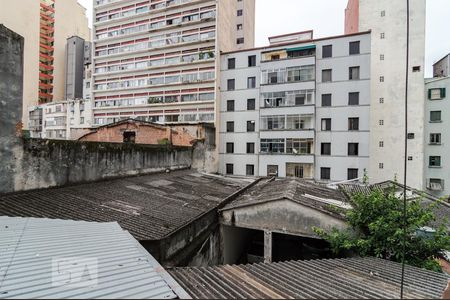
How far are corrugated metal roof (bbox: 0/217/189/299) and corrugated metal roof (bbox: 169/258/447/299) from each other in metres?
0.69

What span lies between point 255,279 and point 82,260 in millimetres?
2840

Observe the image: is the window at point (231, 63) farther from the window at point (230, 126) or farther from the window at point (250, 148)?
the window at point (250, 148)

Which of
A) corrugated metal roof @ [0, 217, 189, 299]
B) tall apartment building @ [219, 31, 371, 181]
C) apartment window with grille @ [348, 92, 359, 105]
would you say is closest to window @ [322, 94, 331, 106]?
tall apartment building @ [219, 31, 371, 181]

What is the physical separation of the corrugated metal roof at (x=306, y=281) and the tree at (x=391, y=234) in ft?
4.84

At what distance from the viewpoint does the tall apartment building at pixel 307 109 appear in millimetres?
24234

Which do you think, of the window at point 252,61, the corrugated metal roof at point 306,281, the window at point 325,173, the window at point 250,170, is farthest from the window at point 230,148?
the corrugated metal roof at point 306,281

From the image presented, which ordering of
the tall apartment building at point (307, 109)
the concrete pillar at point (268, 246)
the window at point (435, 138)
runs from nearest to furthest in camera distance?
the concrete pillar at point (268, 246)
the tall apartment building at point (307, 109)
the window at point (435, 138)

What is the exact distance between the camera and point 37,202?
26.7 feet

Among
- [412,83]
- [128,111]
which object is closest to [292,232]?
[412,83]

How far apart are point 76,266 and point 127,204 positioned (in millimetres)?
5825

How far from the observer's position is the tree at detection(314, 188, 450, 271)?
6.66 meters

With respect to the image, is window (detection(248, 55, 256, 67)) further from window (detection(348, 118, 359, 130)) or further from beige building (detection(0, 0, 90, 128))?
beige building (detection(0, 0, 90, 128))

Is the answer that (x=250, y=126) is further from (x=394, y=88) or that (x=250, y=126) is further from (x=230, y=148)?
(x=394, y=88)

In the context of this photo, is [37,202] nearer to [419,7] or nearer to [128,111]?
[128,111]
